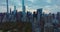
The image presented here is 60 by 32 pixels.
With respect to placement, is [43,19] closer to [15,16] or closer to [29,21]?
[29,21]

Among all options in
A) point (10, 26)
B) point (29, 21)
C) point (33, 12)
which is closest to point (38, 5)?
point (33, 12)

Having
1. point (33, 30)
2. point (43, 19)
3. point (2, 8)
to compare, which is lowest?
point (33, 30)

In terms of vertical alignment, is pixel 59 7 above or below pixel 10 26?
above

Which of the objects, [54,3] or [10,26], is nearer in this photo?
[10,26]

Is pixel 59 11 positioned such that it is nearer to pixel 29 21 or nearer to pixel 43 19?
pixel 43 19

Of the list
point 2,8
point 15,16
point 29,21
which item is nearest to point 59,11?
point 29,21

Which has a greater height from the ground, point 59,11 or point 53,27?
point 59,11

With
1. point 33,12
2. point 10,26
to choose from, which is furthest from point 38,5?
point 10,26

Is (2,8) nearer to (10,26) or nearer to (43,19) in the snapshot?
(10,26)
